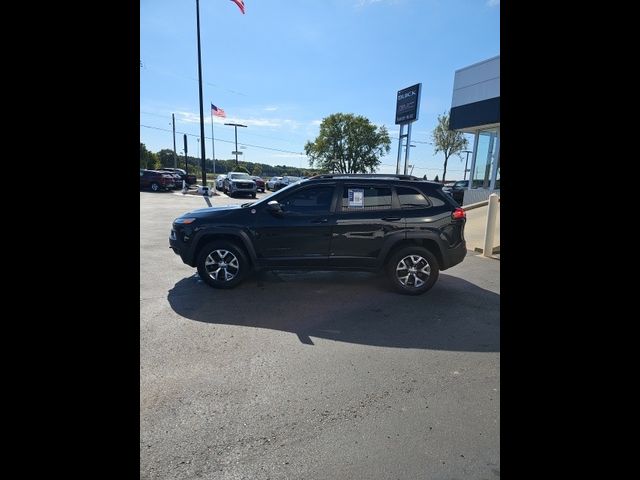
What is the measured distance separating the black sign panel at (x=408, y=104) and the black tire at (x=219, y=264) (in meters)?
17.6

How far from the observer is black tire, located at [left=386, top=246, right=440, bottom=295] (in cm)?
507

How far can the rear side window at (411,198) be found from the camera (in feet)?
16.8

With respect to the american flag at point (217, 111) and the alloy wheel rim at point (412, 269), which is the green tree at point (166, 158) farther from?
the alloy wheel rim at point (412, 269)

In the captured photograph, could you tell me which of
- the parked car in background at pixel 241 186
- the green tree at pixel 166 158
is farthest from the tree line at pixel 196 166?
the parked car in background at pixel 241 186

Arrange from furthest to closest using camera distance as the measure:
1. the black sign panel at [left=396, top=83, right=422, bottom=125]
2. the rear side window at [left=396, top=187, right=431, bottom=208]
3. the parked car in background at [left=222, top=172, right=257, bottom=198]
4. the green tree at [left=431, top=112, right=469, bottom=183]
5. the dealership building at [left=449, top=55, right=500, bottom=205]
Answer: the green tree at [left=431, top=112, right=469, bottom=183]
the parked car in background at [left=222, top=172, right=257, bottom=198]
the black sign panel at [left=396, top=83, right=422, bottom=125]
the dealership building at [left=449, top=55, right=500, bottom=205]
the rear side window at [left=396, top=187, right=431, bottom=208]

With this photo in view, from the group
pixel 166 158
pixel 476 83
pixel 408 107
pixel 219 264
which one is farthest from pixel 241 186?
pixel 166 158

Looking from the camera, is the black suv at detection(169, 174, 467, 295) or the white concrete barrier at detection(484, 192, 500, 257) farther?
the white concrete barrier at detection(484, 192, 500, 257)

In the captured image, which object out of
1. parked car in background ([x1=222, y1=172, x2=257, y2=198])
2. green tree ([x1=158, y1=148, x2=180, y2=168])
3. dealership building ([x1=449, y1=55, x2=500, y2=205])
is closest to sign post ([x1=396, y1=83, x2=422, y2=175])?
dealership building ([x1=449, y1=55, x2=500, y2=205])

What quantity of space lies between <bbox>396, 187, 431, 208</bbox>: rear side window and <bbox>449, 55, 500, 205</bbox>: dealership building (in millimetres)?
12866

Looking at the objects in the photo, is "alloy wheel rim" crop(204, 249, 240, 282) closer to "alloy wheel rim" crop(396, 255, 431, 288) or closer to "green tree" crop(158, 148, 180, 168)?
"alloy wheel rim" crop(396, 255, 431, 288)
